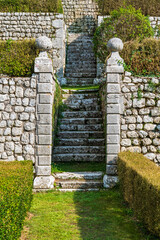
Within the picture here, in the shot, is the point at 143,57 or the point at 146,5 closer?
the point at 143,57

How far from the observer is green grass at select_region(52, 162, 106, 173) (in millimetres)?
7469

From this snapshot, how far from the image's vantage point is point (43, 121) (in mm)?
6848

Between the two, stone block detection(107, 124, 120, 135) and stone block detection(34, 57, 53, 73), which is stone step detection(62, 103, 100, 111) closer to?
stone block detection(107, 124, 120, 135)

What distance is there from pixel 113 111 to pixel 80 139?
1.91m

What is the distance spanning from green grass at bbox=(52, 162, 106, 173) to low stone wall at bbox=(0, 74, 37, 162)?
983 mm

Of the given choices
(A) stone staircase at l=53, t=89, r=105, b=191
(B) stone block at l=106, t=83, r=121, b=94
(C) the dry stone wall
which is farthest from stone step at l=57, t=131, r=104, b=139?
(C) the dry stone wall

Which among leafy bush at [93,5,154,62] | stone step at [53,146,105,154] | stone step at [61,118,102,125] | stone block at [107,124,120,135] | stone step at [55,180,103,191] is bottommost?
stone step at [55,180,103,191]

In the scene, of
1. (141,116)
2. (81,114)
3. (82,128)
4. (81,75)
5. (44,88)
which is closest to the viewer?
(44,88)

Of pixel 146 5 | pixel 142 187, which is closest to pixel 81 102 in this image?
pixel 142 187

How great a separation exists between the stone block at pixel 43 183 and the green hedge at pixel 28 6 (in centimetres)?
925

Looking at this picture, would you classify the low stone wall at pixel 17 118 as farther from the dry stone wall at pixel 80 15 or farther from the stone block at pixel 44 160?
the dry stone wall at pixel 80 15

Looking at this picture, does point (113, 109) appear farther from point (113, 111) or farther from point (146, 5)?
point (146, 5)

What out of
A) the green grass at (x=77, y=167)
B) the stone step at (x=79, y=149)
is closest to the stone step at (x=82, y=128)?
the stone step at (x=79, y=149)

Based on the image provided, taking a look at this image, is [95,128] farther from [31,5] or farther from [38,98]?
[31,5]
